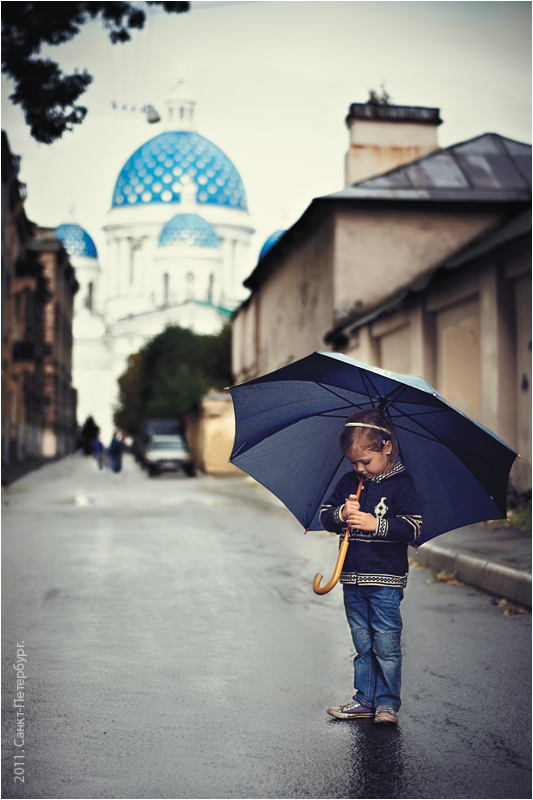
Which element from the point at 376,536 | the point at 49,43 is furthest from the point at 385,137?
the point at 376,536

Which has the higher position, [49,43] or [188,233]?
[188,233]

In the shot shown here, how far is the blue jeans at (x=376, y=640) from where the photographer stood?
4.42 meters

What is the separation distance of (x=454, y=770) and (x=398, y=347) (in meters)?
15.8

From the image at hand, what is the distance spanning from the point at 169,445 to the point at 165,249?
199ft

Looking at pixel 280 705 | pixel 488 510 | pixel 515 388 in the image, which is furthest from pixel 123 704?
pixel 515 388

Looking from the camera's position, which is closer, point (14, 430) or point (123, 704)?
point (123, 704)

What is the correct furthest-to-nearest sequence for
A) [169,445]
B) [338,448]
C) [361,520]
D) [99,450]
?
[99,450]
[169,445]
[338,448]
[361,520]

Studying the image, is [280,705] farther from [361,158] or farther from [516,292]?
[361,158]

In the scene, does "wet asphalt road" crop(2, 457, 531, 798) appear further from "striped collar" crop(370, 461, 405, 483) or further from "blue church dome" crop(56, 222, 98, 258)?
"blue church dome" crop(56, 222, 98, 258)

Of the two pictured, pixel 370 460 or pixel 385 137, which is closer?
pixel 370 460

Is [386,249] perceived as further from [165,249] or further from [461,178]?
[165,249]

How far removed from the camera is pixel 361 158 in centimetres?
2423

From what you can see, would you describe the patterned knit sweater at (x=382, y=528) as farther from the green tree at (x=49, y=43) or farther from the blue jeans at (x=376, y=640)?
the green tree at (x=49, y=43)

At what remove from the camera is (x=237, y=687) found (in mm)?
5262
